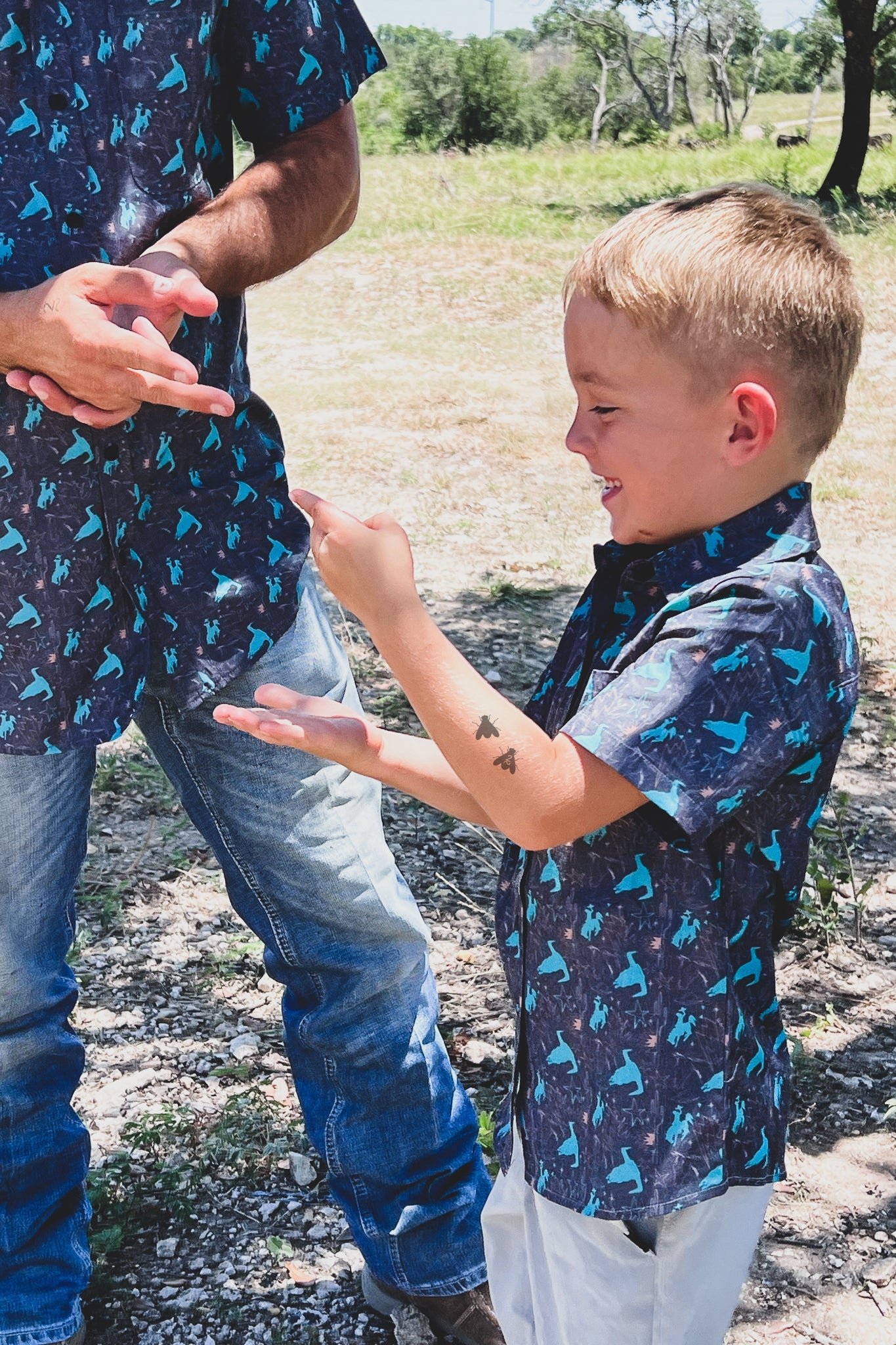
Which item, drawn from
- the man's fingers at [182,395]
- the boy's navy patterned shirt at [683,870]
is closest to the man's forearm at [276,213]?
the man's fingers at [182,395]

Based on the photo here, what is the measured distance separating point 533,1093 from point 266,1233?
1.07 meters

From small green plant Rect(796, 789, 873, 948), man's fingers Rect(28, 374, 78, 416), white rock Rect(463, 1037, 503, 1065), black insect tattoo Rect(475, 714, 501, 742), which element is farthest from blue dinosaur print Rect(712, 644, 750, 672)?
small green plant Rect(796, 789, 873, 948)

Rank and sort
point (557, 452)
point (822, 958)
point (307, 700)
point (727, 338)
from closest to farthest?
1. point (727, 338)
2. point (307, 700)
3. point (822, 958)
4. point (557, 452)

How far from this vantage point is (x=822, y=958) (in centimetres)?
321

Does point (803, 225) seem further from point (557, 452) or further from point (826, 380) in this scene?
point (557, 452)

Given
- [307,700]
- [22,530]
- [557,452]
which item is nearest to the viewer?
[307,700]

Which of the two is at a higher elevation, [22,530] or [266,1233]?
[22,530]

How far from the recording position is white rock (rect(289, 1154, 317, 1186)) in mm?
2570

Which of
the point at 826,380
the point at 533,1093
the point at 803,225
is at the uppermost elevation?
the point at 803,225

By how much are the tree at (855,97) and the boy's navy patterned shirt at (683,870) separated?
14332mm

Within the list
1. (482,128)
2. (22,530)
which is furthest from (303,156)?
(482,128)

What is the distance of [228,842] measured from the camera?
203 cm

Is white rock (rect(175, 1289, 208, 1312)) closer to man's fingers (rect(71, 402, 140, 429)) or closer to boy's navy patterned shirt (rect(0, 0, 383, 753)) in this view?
boy's navy patterned shirt (rect(0, 0, 383, 753))

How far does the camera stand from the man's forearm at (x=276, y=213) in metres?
1.81
